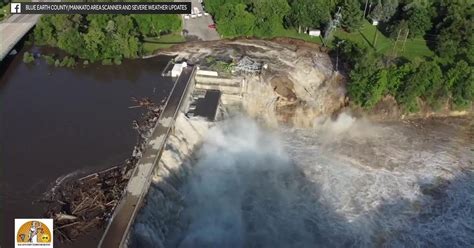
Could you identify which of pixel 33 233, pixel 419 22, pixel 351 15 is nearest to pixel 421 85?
pixel 419 22

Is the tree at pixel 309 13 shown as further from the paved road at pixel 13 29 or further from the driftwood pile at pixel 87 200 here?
the paved road at pixel 13 29

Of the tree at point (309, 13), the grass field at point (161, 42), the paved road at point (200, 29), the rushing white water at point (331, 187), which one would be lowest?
the rushing white water at point (331, 187)

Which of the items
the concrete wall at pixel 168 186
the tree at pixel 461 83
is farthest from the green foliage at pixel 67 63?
the tree at pixel 461 83

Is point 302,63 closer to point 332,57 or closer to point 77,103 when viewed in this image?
point 332,57

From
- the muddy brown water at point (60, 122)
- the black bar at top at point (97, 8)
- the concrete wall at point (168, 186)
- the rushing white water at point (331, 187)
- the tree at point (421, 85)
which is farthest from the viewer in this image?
the black bar at top at point (97, 8)

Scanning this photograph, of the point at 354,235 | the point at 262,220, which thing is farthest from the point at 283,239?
the point at 354,235

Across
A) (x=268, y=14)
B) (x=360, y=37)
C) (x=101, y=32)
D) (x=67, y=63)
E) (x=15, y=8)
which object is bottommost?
(x=67, y=63)

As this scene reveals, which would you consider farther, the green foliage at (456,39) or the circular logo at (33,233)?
the green foliage at (456,39)

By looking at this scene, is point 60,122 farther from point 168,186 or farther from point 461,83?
point 461,83
